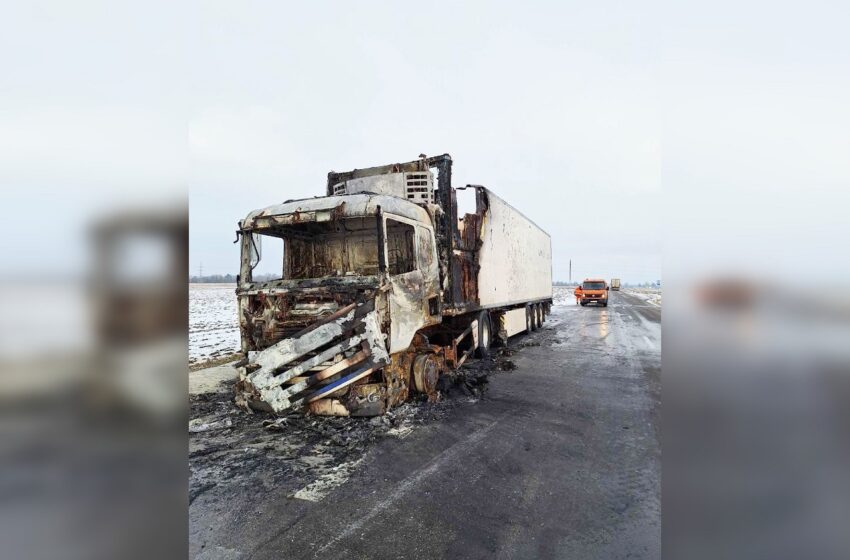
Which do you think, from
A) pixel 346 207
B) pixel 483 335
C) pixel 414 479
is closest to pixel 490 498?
pixel 414 479

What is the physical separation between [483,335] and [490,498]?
21.7 ft

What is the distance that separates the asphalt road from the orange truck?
25.9 m

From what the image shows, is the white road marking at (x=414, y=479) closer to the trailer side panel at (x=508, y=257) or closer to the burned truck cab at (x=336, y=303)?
the burned truck cab at (x=336, y=303)

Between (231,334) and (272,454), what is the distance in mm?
12093

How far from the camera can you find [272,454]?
4848mm

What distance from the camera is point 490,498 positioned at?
3.83m

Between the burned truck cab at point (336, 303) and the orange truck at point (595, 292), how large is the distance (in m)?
26.3

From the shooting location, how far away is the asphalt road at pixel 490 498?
3.17 m

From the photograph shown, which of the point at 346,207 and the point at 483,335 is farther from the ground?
the point at 346,207

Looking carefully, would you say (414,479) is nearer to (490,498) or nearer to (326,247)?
(490,498)

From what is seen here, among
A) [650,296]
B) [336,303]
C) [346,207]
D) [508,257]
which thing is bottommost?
[650,296]

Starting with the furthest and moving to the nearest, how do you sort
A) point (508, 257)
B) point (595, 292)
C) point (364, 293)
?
point (595, 292) → point (508, 257) → point (364, 293)
